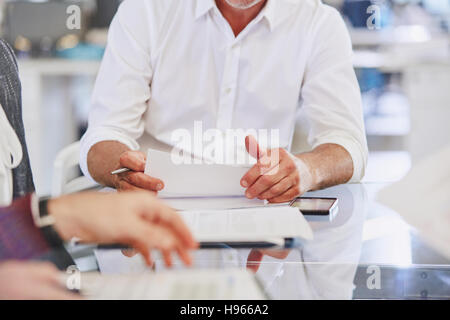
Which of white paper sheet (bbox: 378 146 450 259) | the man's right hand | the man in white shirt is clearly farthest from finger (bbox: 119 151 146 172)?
white paper sheet (bbox: 378 146 450 259)

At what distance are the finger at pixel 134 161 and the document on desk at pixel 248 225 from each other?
0.55 feet

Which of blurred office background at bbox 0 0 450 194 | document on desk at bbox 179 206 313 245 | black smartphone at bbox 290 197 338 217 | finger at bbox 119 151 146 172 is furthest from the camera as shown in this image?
blurred office background at bbox 0 0 450 194

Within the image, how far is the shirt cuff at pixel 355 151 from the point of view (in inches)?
41.9

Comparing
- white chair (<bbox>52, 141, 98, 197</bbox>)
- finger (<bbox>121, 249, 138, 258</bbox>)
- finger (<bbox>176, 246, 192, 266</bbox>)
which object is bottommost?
white chair (<bbox>52, 141, 98, 197</bbox>)

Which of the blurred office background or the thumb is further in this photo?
the blurred office background

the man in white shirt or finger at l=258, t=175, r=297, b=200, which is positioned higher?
the man in white shirt

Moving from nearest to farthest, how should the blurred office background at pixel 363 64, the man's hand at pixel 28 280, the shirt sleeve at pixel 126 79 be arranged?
the man's hand at pixel 28 280
the shirt sleeve at pixel 126 79
the blurred office background at pixel 363 64

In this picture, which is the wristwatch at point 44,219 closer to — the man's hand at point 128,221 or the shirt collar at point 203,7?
the man's hand at point 128,221

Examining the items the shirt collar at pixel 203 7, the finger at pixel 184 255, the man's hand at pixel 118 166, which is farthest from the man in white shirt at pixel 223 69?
the finger at pixel 184 255

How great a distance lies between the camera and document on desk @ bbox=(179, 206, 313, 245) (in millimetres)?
623

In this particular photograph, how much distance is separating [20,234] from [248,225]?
25 cm

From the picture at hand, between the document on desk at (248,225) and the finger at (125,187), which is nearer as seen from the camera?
the document on desk at (248,225)

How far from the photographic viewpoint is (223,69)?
123 cm

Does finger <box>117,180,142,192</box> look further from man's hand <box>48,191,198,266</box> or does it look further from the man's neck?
the man's neck
